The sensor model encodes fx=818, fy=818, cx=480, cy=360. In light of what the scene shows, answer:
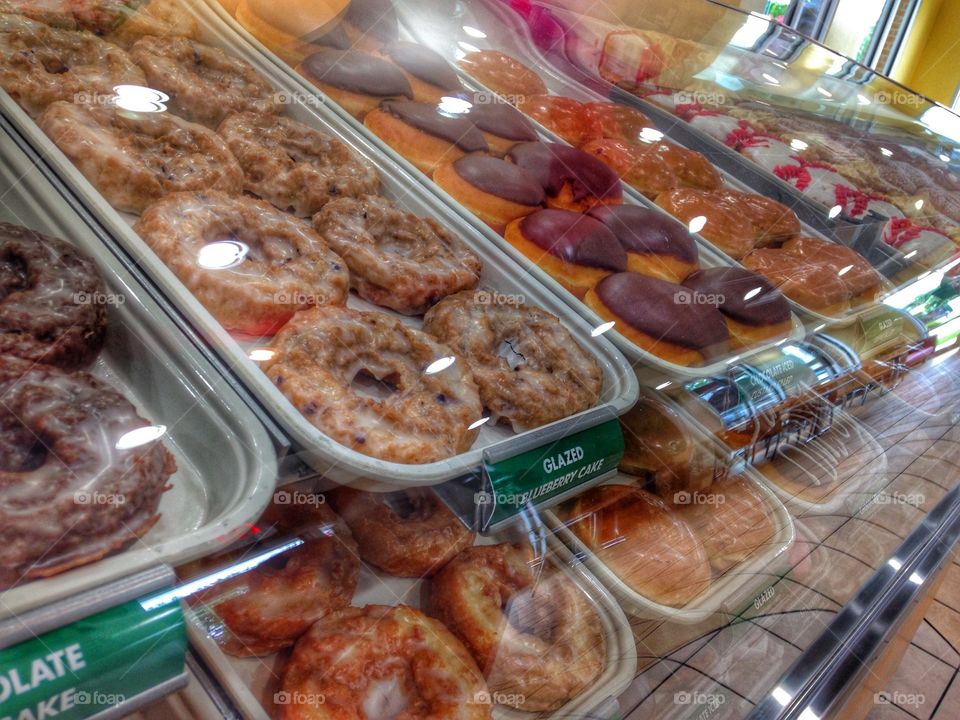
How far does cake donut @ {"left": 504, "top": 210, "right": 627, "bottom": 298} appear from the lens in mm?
2260

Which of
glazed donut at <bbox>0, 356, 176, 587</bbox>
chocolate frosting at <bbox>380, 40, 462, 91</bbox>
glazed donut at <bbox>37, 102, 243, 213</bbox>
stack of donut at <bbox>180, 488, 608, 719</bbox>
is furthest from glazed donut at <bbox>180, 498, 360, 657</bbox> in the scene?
chocolate frosting at <bbox>380, 40, 462, 91</bbox>

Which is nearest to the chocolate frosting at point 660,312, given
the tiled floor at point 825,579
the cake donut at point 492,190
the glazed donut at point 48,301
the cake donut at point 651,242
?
the cake donut at point 651,242

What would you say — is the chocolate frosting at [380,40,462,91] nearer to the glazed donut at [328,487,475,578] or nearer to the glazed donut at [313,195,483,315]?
the glazed donut at [313,195,483,315]

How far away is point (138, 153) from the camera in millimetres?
1851

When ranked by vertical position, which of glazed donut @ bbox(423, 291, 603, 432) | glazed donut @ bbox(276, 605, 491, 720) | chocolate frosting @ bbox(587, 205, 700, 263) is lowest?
glazed donut @ bbox(276, 605, 491, 720)

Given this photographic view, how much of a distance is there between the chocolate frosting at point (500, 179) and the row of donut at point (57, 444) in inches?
48.5

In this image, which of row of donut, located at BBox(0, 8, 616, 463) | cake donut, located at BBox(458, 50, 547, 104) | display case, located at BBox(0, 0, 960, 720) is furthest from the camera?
cake donut, located at BBox(458, 50, 547, 104)

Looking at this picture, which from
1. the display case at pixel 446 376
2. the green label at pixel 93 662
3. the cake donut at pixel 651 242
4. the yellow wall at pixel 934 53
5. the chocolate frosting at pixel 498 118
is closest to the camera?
the green label at pixel 93 662

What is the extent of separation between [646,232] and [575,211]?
8.8 inches

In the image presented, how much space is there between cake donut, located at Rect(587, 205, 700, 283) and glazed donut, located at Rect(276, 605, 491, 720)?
1316 mm

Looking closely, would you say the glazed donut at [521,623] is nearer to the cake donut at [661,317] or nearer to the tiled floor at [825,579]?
the tiled floor at [825,579]

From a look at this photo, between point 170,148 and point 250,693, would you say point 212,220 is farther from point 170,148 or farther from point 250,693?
point 250,693

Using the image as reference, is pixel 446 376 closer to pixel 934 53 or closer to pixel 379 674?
pixel 379 674

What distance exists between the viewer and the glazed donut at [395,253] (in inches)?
80.4
